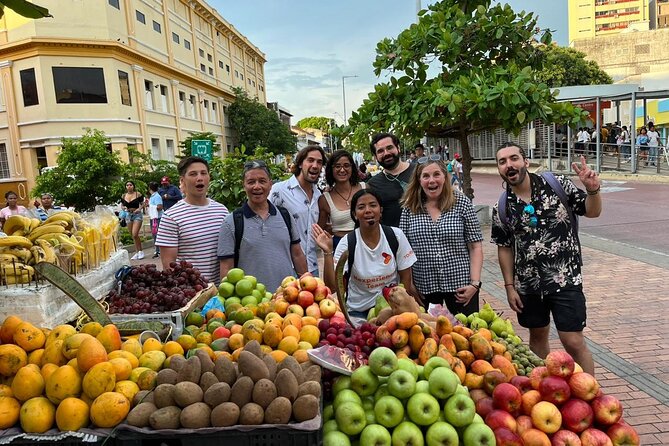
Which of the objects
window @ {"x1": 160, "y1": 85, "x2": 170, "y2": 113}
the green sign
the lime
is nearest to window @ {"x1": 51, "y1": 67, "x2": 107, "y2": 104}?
window @ {"x1": 160, "y1": 85, "x2": 170, "y2": 113}

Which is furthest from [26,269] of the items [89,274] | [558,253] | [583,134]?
[583,134]

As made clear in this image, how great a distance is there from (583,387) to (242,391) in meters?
1.61

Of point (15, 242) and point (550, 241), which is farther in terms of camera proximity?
point (550, 241)

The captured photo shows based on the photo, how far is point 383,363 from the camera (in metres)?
2.38

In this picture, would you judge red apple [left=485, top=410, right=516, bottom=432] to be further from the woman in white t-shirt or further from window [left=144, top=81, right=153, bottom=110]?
window [left=144, top=81, right=153, bottom=110]

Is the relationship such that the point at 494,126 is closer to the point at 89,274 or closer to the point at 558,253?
the point at 558,253

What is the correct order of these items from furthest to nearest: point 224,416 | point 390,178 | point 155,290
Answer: point 390,178 < point 155,290 < point 224,416

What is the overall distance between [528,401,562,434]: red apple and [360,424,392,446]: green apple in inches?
28.1

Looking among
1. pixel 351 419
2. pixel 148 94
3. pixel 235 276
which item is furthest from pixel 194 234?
pixel 148 94

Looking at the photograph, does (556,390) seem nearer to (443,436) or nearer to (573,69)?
(443,436)

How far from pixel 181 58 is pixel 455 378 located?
4235cm

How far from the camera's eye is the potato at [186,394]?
81.8 inches

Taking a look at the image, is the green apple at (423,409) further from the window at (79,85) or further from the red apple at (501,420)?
the window at (79,85)

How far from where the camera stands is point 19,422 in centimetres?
221
